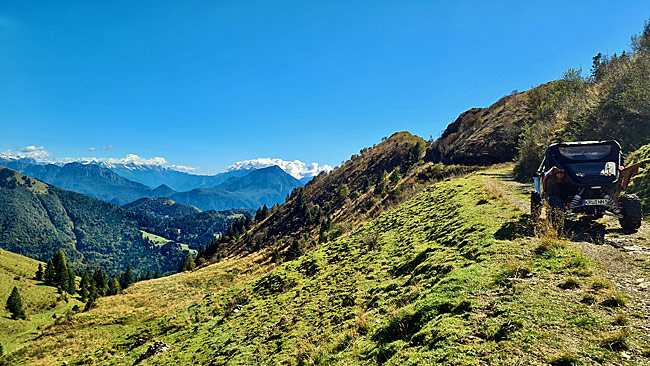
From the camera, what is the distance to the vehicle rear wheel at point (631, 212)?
373 inches

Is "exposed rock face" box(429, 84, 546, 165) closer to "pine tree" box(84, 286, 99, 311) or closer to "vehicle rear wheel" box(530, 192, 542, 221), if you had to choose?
"vehicle rear wheel" box(530, 192, 542, 221)

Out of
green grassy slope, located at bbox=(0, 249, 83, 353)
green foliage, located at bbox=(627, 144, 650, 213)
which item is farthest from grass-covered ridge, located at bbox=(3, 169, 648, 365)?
green grassy slope, located at bbox=(0, 249, 83, 353)

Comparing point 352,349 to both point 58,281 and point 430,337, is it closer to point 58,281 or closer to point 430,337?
point 430,337

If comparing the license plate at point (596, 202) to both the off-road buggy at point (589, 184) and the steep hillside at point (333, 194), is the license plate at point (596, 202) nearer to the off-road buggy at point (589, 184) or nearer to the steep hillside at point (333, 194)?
the off-road buggy at point (589, 184)

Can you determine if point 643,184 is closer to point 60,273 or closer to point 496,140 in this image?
point 496,140

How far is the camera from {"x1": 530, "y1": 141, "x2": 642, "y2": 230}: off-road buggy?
→ 9.73 metres

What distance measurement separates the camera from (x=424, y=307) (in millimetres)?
7398

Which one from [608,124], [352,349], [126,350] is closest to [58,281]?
[126,350]

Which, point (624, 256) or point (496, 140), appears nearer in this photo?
point (624, 256)

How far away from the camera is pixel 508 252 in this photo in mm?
8852

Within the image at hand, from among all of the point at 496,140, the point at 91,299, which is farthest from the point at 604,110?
the point at 91,299

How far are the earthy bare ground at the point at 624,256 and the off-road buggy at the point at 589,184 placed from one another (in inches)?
26.4

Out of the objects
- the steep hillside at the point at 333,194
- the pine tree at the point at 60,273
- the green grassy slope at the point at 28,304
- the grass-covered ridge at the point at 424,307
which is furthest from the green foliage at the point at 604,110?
the pine tree at the point at 60,273

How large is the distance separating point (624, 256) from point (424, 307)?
20.0 ft
